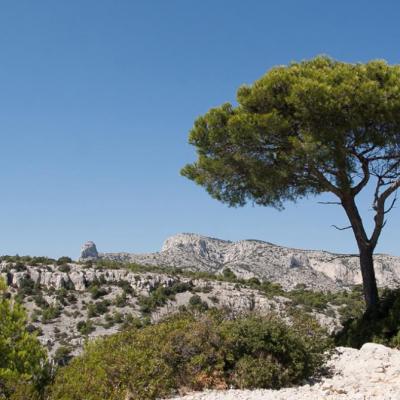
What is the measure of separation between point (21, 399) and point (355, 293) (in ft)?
155

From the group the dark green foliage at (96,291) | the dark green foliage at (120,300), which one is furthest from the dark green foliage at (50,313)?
the dark green foliage at (120,300)

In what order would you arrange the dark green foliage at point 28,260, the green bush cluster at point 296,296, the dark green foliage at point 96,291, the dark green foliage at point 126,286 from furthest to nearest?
the dark green foliage at point 28,260 < the dark green foliage at point 126,286 < the dark green foliage at point 96,291 < the green bush cluster at point 296,296

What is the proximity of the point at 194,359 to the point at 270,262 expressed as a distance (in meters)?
67.6

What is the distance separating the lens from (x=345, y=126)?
12.4 meters

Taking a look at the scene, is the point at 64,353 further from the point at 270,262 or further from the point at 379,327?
the point at 270,262

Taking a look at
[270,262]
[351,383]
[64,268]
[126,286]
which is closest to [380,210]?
[351,383]

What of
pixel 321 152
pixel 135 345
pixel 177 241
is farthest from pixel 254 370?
pixel 177 241

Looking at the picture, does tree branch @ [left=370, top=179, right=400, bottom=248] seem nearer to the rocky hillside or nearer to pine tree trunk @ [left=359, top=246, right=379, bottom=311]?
pine tree trunk @ [left=359, top=246, right=379, bottom=311]

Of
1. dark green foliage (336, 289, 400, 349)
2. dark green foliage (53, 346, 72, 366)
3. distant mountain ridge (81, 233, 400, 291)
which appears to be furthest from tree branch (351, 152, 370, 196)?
distant mountain ridge (81, 233, 400, 291)

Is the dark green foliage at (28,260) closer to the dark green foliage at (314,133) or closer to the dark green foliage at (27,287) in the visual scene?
the dark green foliage at (27,287)

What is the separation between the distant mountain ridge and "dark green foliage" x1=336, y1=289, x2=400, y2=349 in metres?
51.0

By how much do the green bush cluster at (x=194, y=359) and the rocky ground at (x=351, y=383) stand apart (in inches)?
12.4

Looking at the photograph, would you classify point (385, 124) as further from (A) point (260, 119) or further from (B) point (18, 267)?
(B) point (18, 267)

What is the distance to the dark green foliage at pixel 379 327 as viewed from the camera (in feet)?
34.7
